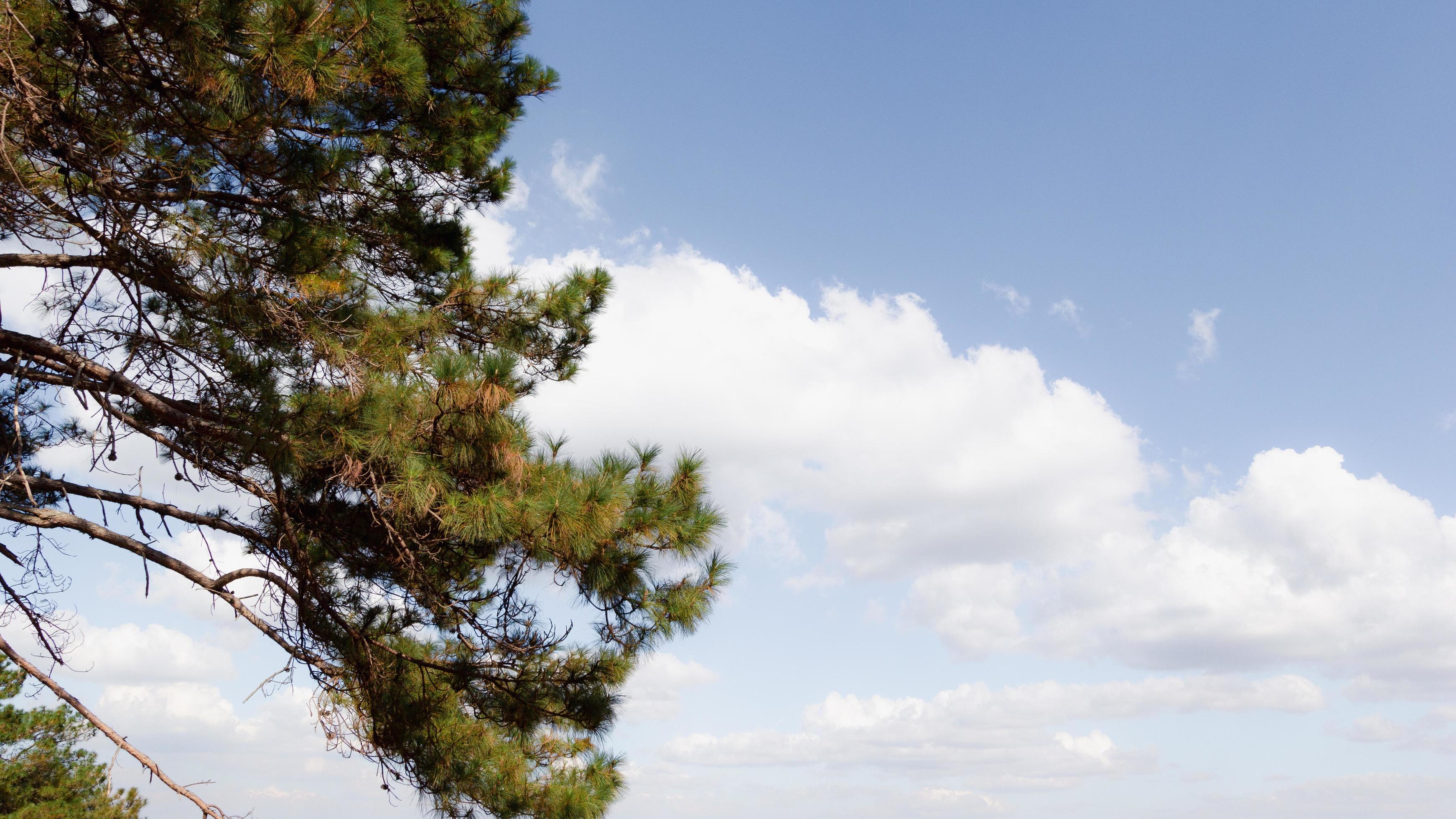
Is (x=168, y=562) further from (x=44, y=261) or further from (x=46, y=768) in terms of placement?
(x=46, y=768)

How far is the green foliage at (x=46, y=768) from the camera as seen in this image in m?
10.5

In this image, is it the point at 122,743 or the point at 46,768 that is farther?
the point at 46,768

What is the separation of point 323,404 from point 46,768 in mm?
10254

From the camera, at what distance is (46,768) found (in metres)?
11.1

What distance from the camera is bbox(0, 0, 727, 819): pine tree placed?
4.00m

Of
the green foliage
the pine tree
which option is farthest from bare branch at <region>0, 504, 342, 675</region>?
the green foliage

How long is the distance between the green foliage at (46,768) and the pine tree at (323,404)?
287 inches

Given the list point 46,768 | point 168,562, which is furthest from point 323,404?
point 46,768

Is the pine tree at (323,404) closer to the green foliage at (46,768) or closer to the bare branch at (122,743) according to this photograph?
the bare branch at (122,743)

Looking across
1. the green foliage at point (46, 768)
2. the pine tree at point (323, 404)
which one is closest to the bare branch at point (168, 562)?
the pine tree at point (323, 404)

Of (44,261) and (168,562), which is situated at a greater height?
(44,261)

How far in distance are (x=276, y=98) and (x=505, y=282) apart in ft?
7.45

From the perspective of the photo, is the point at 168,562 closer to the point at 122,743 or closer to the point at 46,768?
the point at 122,743

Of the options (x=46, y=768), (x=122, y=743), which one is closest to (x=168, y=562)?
(x=122, y=743)
